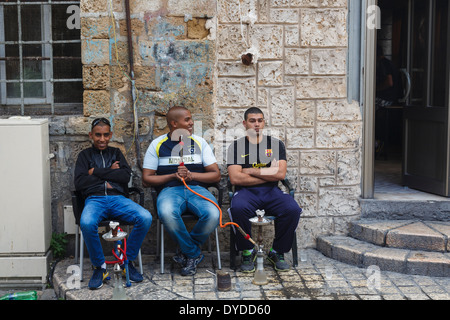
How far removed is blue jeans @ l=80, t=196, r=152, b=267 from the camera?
5.03 m

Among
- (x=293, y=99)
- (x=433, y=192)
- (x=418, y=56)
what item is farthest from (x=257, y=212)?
(x=418, y=56)

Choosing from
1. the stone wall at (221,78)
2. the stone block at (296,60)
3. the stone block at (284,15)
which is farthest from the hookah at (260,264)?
the stone block at (284,15)

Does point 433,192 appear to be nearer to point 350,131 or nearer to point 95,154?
point 350,131

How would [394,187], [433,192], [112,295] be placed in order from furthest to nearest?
[394,187] → [433,192] → [112,295]

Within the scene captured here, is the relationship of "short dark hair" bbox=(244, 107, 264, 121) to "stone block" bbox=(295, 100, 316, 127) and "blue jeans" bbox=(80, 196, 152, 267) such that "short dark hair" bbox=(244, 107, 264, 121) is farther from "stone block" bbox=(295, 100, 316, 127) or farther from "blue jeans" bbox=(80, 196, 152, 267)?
"blue jeans" bbox=(80, 196, 152, 267)

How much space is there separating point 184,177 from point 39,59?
195 centimetres

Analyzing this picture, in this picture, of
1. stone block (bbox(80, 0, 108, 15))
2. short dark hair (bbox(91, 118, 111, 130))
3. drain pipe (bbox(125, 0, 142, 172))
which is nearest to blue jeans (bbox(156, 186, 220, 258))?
drain pipe (bbox(125, 0, 142, 172))

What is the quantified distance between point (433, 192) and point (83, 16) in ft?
13.1

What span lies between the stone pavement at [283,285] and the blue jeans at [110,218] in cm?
30

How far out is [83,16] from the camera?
579 cm

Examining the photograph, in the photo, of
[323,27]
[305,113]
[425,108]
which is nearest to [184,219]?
[305,113]

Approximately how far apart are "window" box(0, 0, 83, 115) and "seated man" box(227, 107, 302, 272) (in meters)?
1.77

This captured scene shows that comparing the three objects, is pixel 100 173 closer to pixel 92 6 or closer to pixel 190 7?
pixel 92 6

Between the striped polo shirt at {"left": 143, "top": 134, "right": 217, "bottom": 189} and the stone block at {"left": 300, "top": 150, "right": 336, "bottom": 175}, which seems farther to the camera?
the stone block at {"left": 300, "top": 150, "right": 336, "bottom": 175}
